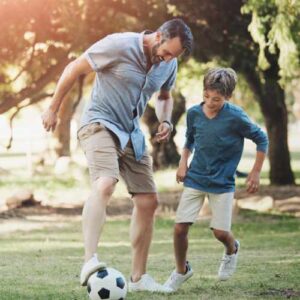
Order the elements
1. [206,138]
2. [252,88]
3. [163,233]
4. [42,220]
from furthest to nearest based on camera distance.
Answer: [252,88], [42,220], [163,233], [206,138]

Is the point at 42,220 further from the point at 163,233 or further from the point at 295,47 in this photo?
the point at 295,47

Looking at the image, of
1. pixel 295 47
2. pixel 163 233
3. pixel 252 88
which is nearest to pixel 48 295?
pixel 163 233

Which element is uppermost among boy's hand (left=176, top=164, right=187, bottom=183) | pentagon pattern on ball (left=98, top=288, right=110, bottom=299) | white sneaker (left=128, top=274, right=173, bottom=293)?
boy's hand (left=176, top=164, right=187, bottom=183)

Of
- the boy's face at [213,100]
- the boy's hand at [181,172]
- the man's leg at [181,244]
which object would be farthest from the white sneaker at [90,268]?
the boy's face at [213,100]

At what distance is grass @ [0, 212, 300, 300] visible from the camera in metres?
7.10

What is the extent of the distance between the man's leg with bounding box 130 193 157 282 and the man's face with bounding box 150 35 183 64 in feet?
3.65

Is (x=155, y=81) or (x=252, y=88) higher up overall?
(x=155, y=81)

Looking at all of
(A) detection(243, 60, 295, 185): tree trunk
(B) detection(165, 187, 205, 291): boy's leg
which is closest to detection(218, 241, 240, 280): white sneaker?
(B) detection(165, 187, 205, 291): boy's leg

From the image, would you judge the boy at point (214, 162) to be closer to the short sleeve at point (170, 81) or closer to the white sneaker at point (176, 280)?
the white sneaker at point (176, 280)

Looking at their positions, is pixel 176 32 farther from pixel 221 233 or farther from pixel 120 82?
pixel 221 233

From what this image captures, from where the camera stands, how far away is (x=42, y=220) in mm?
17953

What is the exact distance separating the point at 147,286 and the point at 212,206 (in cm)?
85

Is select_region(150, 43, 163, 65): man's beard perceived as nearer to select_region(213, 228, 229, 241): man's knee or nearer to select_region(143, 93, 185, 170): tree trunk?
select_region(213, 228, 229, 241): man's knee

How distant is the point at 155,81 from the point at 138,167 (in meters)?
0.67
